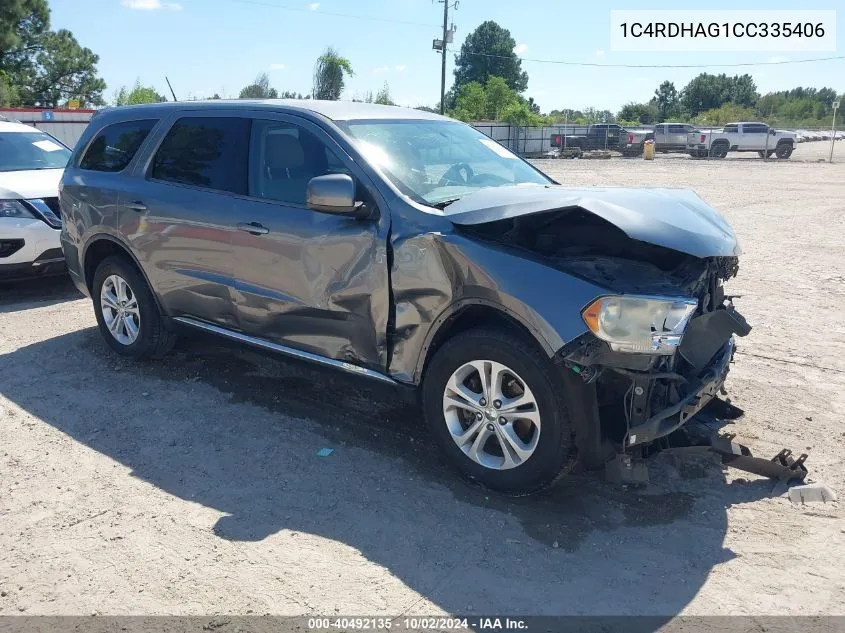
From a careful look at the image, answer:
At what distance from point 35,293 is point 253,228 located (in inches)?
197

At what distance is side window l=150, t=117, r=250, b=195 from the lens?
4699mm

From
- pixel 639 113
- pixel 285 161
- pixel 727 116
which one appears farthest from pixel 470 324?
pixel 639 113

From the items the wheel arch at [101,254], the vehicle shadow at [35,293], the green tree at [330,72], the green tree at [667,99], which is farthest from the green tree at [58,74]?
the green tree at [667,99]

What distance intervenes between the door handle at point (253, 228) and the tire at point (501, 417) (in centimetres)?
142

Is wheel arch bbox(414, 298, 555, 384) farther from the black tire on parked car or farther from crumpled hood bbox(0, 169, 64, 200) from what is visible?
the black tire on parked car

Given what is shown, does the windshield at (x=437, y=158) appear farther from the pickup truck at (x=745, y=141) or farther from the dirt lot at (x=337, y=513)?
the pickup truck at (x=745, y=141)

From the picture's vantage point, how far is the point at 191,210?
485 cm

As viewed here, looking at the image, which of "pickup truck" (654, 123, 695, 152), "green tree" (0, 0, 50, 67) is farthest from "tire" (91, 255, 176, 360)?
"green tree" (0, 0, 50, 67)

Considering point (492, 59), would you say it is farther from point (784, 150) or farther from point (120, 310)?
point (120, 310)

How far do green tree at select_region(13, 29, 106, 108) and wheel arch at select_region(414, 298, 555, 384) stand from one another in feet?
172

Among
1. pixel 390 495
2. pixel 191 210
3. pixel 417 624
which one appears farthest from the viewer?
pixel 191 210

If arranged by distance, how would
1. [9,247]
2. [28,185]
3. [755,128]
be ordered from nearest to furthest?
[9,247]
[28,185]
[755,128]

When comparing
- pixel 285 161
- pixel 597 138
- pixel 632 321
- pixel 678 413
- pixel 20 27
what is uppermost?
pixel 20 27

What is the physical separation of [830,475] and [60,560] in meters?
3.94
